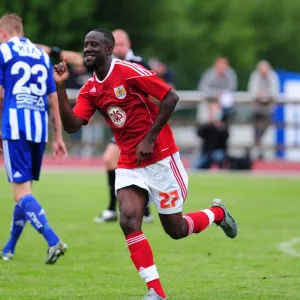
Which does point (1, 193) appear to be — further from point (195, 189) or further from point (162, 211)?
point (162, 211)

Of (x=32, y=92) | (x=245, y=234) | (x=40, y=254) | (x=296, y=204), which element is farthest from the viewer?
(x=296, y=204)

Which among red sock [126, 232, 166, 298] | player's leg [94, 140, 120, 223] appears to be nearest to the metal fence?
player's leg [94, 140, 120, 223]

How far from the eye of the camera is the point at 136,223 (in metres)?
8.09

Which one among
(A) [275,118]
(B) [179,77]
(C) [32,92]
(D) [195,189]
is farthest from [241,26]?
(C) [32,92]

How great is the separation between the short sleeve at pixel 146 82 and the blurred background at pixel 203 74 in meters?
Answer: 3.07

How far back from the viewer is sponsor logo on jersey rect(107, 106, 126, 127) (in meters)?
8.34

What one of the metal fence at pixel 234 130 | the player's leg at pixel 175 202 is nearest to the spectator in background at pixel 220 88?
the metal fence at pixel 234 130

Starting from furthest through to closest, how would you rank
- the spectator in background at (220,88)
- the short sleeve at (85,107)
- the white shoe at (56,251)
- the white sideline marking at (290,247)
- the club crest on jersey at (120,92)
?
the spectator in background at (220,88) < the white sideline marking at (290,247) < the white shoe at (56,251) < the short sleeve at (85,107) < the club crest on jersey at (120,92)

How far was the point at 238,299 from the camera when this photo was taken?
8250 millimetres

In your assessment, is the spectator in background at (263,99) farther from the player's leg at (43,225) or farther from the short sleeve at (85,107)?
the short sleeve at (85,107)

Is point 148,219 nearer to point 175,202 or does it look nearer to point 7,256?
point 7,256

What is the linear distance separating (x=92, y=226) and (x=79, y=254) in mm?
2565

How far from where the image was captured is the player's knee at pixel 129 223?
26.5 feet

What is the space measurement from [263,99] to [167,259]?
14.8 metres
